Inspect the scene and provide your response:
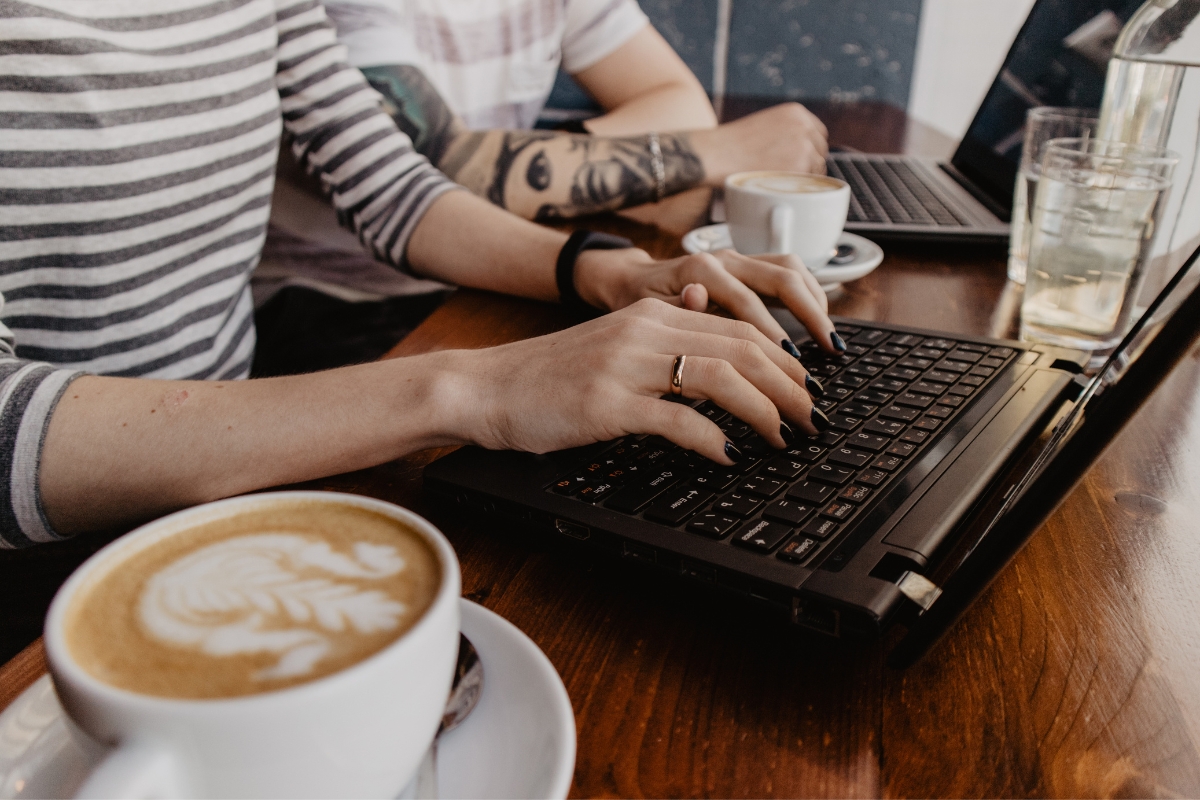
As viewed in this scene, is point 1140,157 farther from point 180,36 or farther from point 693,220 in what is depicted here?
point 180,36

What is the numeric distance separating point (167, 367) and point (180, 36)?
1.03 feet

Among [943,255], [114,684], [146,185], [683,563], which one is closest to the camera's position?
[114,684]

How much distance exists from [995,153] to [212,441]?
3.47 feet

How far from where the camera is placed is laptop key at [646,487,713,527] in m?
0.39

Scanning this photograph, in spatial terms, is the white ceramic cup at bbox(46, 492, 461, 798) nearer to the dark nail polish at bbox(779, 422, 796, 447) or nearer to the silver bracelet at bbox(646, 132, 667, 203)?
the dark nail polish at bbox(779, 422, 796, 447)

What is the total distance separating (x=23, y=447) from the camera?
483 mm

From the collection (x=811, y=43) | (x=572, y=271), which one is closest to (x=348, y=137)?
(x=572, y=271)

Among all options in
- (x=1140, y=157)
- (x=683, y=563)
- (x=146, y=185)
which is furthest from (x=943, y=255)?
(x=146, y=185)

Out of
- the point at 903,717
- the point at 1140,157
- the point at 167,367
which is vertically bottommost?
the point at 167,367

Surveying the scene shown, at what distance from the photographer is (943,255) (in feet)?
3.00

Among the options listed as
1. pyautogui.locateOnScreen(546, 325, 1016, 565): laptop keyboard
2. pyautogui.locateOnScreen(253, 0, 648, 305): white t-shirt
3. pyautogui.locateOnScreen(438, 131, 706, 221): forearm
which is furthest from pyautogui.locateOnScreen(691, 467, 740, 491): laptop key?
pyautogui.locateOnScreen(253, 0, 648, 305): white t-shirt

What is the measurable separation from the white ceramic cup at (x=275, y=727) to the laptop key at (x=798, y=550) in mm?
148

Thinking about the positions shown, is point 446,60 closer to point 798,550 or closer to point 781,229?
point 781,229

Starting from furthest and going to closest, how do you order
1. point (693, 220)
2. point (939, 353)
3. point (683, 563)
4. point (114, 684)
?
point (693, 220) < point (939, 353) < point (683, 563) < point (114, 684)
